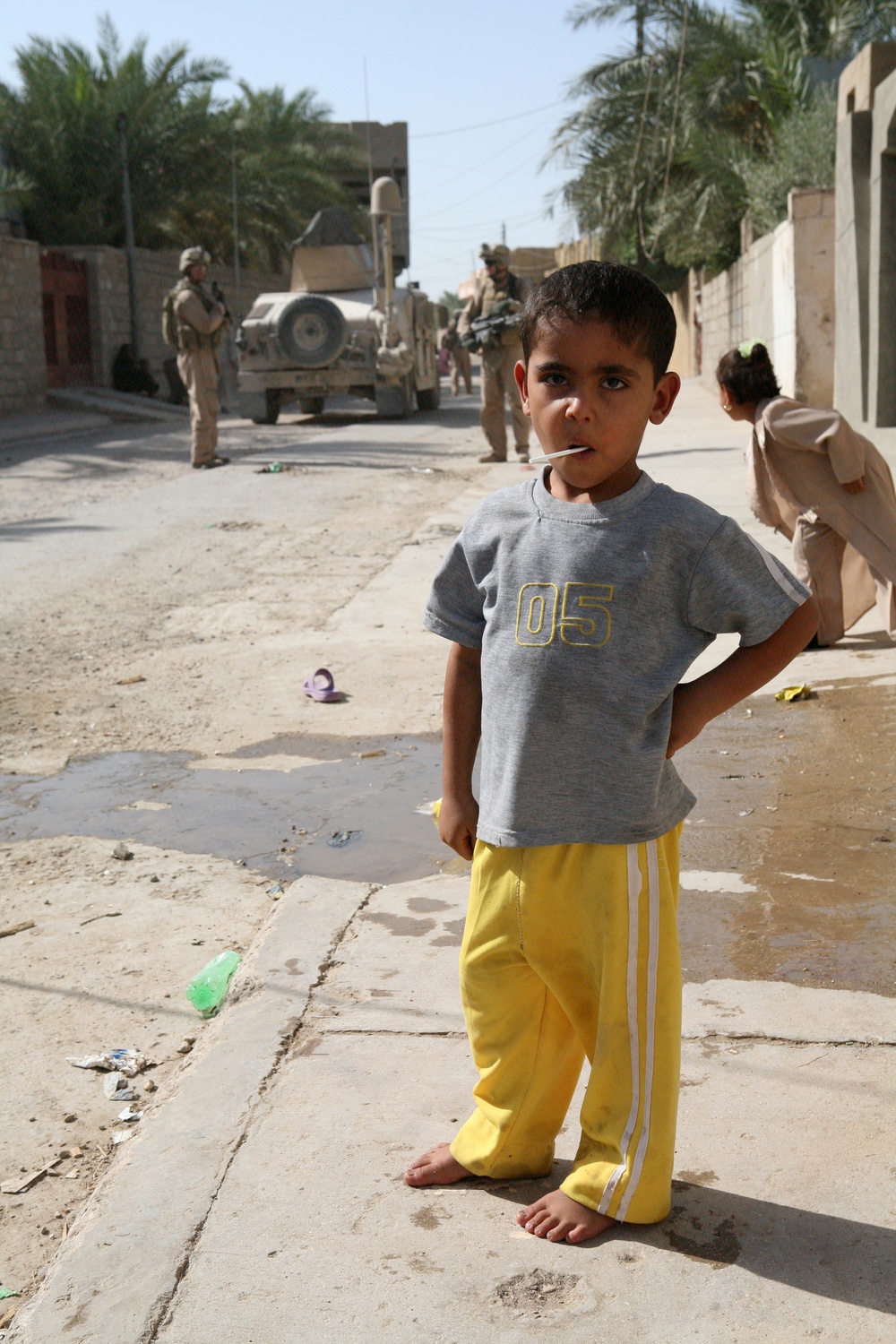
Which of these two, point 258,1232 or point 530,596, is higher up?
point 530,596

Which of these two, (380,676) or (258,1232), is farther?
(380,676)

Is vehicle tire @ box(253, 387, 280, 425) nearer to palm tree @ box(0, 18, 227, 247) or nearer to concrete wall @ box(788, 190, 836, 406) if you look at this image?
concrete wall @ box(788, 190, 836, 406)

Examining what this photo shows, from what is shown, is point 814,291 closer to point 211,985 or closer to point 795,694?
point 795,694

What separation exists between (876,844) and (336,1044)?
1595 millimetres

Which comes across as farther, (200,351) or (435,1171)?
(200,351)

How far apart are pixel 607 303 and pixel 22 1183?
64.0 inches

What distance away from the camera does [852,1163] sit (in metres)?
1.98

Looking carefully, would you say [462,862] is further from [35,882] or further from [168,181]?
[168,181]

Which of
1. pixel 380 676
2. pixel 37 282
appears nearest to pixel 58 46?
pixel 37 282

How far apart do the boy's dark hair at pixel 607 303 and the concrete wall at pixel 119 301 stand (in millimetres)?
25567

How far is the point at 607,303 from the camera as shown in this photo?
1737mm

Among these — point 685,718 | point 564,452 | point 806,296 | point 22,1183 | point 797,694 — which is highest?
point 806,296

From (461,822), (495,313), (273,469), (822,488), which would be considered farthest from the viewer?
(273,469)

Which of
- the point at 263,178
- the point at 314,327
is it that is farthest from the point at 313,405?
the point at 263,178
